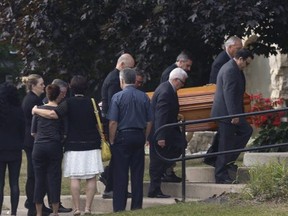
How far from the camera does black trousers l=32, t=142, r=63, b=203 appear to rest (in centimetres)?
1139

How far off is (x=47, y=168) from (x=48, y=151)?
0.27 meters

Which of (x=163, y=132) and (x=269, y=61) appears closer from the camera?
(x=163, y=132)

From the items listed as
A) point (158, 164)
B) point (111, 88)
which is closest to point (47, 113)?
point (111, 88)

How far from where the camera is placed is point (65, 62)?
16891mm

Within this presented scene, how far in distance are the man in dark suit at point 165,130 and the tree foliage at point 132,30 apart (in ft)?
7.04

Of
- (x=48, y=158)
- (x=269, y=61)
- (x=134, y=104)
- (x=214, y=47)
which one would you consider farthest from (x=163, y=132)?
(x=269, y=61)

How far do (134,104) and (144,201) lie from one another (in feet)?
4.60

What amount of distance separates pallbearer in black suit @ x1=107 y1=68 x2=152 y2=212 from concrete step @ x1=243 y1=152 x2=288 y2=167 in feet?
5.25

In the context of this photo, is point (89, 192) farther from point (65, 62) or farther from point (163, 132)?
point (65, 62)

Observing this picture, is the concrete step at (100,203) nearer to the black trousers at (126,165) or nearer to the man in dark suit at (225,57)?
the black trousers at (126,165)

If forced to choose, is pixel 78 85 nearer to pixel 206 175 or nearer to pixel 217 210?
pixel 217 210

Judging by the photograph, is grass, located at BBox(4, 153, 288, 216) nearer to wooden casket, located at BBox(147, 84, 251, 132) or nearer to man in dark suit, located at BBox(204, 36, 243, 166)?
man in dark suit, located at BBox(204, 36, 243, 166)

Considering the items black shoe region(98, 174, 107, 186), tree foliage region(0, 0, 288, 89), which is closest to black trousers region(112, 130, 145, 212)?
black shoe region(98, 174, 107, 186)

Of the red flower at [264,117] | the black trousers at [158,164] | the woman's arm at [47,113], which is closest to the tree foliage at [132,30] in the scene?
the red flower at [264,117]
